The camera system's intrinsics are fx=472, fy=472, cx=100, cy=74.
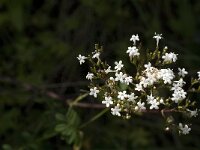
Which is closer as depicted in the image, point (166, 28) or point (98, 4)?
point (98, 4)

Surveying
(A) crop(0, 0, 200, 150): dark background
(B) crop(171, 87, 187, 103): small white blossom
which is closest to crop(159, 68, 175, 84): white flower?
(B) crop(171, 87, 187, 103): small white blossom

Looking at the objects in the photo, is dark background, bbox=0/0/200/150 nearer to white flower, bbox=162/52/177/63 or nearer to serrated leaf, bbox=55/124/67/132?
serrated leaf, bbox=55/124/67/132

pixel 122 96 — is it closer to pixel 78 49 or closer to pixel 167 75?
pixel 167 75

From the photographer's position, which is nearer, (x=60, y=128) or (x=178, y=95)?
(x=178, y=95)

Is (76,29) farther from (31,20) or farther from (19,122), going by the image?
(19,122)

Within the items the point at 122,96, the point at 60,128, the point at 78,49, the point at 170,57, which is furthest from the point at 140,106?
the point at 78,49

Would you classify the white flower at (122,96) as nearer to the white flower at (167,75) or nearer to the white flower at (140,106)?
the white flower at (140,106)

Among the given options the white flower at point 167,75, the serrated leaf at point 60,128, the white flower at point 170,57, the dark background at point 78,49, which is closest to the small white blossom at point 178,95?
the white flower at point 167,75

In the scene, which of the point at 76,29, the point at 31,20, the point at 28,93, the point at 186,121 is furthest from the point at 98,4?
the point at 186,121
